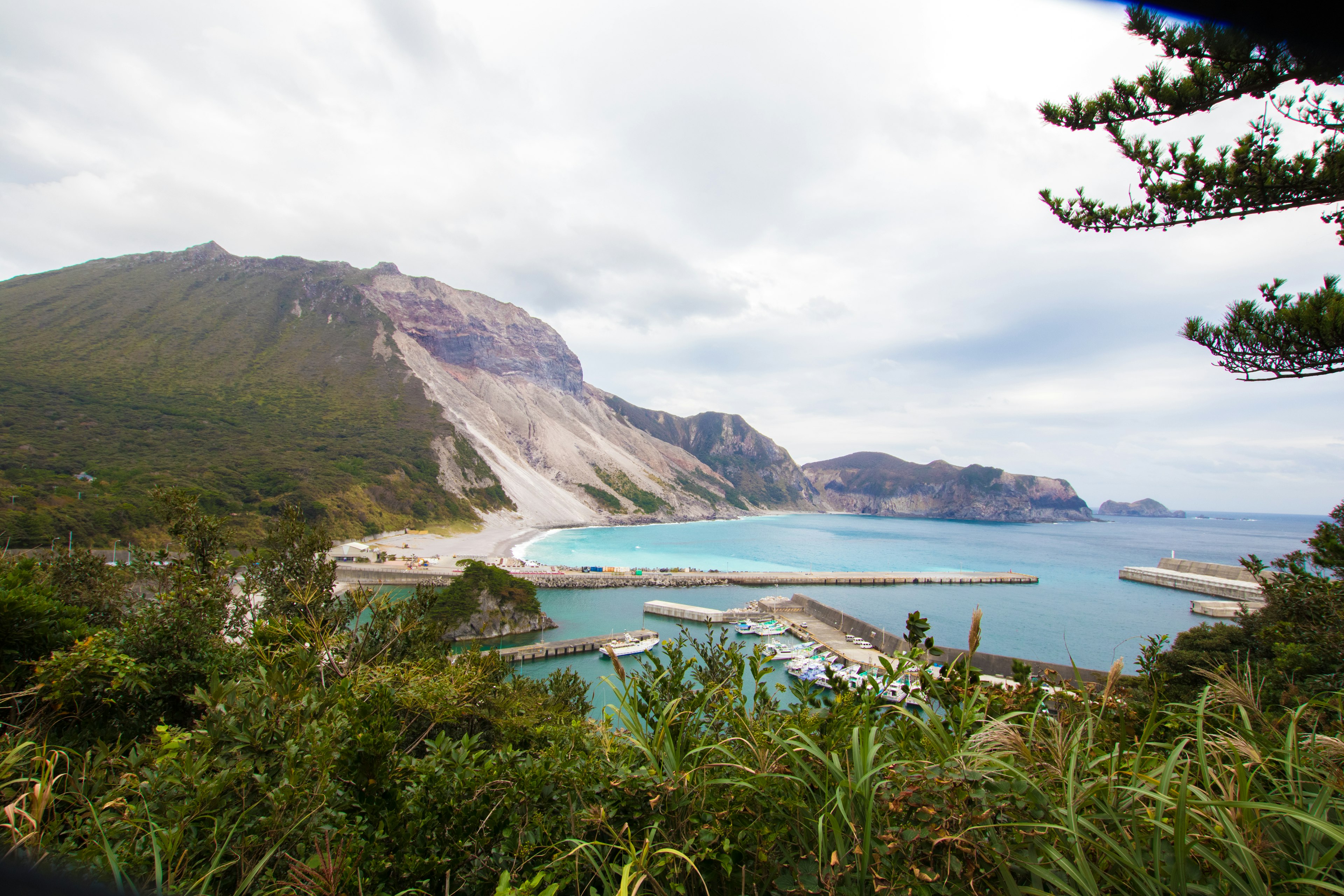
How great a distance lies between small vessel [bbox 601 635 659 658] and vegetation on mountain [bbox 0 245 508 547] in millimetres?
18911

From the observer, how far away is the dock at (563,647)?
28.3m

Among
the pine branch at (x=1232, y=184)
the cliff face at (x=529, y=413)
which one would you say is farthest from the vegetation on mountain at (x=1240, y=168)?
the cliff face at (x=529, y=413)

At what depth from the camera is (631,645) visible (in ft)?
99.0

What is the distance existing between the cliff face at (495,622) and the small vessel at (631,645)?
17.1 feet

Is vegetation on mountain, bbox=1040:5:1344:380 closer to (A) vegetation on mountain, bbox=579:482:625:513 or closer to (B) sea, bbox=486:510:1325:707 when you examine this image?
(B) sea, bbox=486:510:1325:707

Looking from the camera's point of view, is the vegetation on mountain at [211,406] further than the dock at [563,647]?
Yes

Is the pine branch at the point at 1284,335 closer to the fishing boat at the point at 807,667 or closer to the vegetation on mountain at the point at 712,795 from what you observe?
the vegetation on mountain at the point at 712,795

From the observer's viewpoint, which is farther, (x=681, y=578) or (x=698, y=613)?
(x=681, y=578)

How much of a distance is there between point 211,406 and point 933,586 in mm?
92259

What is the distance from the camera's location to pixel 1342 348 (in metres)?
5.16

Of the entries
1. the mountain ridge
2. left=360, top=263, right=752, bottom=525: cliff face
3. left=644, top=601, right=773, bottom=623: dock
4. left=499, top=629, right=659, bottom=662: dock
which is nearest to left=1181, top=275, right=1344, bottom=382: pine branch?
the mountain ridge

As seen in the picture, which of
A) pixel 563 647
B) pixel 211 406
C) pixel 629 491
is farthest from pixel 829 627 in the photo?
pixel 629 491

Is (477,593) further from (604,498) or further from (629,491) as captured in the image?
(629,491)

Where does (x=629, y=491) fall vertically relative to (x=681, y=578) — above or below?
above
